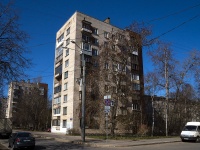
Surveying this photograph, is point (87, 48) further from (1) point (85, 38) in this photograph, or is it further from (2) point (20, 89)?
(2) point (20, 89)

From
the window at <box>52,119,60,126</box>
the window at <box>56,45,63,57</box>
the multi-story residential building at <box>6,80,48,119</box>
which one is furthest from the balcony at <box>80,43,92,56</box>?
the window at <box>52,119,60,126</box>

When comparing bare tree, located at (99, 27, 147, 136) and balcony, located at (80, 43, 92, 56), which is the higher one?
balcony, located at (80, 43, 92, 56)

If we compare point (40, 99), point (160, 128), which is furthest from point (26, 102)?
point (160, 128)

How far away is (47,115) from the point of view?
208ft

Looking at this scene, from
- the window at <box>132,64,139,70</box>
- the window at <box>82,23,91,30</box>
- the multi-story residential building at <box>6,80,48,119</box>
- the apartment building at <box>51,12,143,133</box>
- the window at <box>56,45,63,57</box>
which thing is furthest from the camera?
the window at <box>132,64,139,70</box>

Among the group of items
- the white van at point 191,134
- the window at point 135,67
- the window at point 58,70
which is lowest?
the white van at point 191,134

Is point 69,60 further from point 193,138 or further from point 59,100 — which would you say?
point 193,138

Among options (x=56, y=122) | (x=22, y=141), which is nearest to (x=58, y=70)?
(x=56, y=122)

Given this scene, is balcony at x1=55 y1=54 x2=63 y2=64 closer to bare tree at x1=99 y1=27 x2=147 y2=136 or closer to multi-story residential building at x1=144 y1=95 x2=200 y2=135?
multi-story residential building at x1=144 y1=95 x2=200 y2=135

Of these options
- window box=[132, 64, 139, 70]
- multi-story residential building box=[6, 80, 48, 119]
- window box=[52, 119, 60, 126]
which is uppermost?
window box=[132, 64, 139, 70]

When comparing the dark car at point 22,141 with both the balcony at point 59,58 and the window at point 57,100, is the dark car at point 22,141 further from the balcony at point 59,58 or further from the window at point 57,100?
the balcony at point 59,58

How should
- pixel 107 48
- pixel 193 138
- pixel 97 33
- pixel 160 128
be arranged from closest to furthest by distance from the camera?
pixel 193 138 → pixel 107 48 → pixel 160 128 → pixel 97 33

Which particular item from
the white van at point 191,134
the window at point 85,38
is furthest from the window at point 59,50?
the white van at point 191,134

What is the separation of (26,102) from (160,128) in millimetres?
35891
